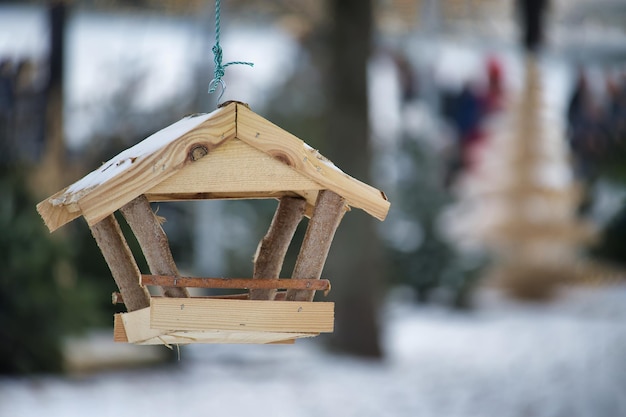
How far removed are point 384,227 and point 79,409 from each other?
562 cm

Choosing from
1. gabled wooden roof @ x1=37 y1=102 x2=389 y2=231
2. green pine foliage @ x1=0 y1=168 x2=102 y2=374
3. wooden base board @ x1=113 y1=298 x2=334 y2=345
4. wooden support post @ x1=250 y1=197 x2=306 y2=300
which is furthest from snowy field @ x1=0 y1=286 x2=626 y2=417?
gabled wooden roof @ x1=37 y1=102 x2=389 y2=231

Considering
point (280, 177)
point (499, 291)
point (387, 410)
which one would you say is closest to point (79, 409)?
point (387, 410)

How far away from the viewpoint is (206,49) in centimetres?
940

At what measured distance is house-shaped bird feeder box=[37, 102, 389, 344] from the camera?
2.00 metres

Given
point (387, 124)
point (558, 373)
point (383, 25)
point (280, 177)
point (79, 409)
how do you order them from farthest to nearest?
point (383, 25) < point (387, 124) < point (558, 373) < point (79, 409) < point (280, 177)

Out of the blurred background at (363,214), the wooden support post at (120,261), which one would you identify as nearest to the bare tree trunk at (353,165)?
the blurred background at (363,214)

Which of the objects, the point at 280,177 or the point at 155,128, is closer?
the point at 280,177

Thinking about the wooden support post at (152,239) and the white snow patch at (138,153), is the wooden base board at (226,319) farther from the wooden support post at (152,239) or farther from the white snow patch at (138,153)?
the white snow patch at (138,153)

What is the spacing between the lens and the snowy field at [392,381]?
6.01m

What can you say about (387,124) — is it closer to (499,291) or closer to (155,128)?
(499,291)

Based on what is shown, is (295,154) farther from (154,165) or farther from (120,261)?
(120,261)

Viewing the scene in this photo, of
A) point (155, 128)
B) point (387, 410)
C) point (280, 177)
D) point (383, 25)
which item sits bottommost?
point (387, 410)

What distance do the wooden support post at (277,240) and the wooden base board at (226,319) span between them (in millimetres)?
269

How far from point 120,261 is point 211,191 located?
1.05 feet
